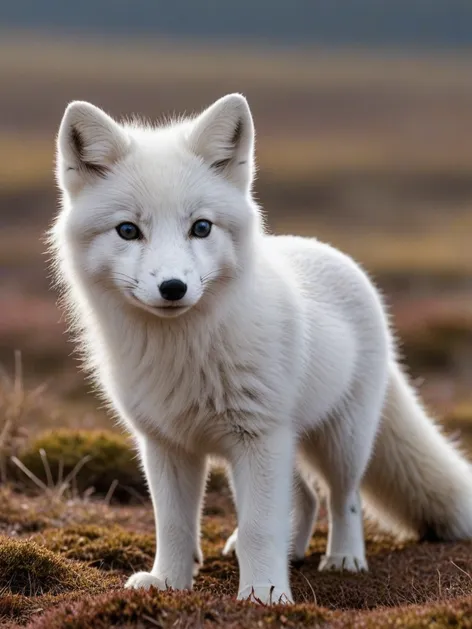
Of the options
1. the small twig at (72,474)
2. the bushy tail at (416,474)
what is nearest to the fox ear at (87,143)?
the bushy tail at (416,474)

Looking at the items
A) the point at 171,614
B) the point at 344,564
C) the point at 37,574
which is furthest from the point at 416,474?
the point at 171,614

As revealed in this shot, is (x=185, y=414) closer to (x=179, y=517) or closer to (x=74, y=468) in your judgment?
(x=179, y=517)

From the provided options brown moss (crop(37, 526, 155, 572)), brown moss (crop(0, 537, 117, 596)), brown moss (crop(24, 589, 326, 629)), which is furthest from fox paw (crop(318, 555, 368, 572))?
brown moss (crop(24, 589, 326, 629))

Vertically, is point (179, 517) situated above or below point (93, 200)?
below

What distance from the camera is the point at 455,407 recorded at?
10883 millimetres

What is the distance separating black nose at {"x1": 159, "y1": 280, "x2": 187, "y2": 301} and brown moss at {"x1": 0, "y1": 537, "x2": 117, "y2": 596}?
1.78 m

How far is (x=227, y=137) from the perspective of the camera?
4633 mm

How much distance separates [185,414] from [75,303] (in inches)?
33.8

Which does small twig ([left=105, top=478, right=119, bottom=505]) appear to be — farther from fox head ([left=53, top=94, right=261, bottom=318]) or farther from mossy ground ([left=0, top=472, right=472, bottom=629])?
fox head ([left=53, top=94, right=261, bottom=318])

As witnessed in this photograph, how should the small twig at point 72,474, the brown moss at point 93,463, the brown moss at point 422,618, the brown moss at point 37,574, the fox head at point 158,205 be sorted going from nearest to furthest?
the brown moss at point 422,618, the fox head at point 158,205, the brown moss at point 37,574, the small twig at point 72,474, the brown moss at point 93,463

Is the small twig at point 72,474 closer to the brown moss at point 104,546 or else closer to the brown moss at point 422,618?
the brown moss at point 104,546

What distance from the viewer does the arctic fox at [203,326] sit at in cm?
431

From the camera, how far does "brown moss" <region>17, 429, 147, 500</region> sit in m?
7.70

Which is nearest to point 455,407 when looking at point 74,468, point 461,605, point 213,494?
point 213,494
